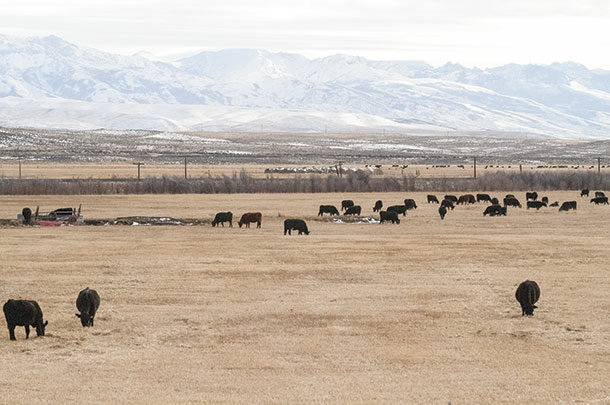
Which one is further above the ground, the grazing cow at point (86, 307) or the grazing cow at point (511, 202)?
the grazing cow at point (511, 202)

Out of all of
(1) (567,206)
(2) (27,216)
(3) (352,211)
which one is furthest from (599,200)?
(2) (27,216)

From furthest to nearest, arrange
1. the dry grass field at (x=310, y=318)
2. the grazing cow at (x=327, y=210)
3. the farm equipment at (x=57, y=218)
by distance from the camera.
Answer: the grazing cow at (x=327, y=210)
the farm equipment at (x=57, y=218)
the dry grass field at (x=310, y=318)

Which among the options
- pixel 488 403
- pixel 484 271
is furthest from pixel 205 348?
pixel 484 271

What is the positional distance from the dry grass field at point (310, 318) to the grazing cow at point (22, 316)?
293mm

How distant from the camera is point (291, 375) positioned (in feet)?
58.0

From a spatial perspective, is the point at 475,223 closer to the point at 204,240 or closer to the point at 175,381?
the point at 204,240

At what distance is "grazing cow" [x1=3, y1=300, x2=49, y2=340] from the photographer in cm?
2008

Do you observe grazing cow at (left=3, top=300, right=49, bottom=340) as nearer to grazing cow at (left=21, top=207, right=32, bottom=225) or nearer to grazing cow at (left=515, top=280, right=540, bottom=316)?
grazing cow at (left=515, top=280, right=540, bottom=316)

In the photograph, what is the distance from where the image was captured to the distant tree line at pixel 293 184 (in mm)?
72000

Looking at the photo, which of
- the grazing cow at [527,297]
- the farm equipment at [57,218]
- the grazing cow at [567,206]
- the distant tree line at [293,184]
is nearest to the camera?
the grazing cow at [527,297]

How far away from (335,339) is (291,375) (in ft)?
11.4

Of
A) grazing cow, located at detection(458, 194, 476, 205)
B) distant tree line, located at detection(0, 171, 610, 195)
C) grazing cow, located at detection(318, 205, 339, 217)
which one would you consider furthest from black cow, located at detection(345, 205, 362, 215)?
distant tree line, located at detection(0, 171, 610, 195)

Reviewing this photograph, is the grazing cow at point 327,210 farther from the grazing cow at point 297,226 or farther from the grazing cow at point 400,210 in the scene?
the grazing cow at point 297,226

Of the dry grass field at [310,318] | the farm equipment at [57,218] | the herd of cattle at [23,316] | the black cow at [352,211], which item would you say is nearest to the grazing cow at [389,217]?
the black cow at [352,211]
